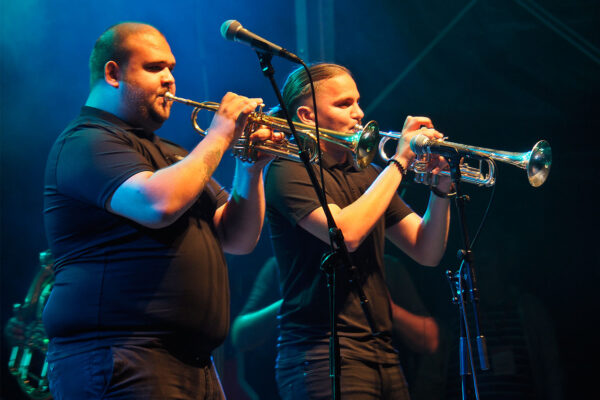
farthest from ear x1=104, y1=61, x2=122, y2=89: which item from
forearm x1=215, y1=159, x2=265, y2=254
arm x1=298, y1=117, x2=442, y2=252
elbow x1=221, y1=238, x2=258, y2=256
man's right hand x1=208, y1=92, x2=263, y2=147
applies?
arm x1=298, y1=117, x2=442, y2=252

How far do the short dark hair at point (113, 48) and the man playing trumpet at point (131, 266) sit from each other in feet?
0.82

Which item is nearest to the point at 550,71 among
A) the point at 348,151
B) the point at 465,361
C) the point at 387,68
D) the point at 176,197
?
the point at 387,68

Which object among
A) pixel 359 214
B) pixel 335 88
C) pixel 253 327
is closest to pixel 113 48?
pixel 335 88

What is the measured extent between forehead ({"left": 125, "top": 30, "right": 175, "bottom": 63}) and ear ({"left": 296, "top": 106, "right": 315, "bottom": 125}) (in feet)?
2.83

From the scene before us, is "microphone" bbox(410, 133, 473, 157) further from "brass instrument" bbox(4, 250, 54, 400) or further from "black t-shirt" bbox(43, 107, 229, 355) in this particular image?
"brass instrument" bbox(4, 250, 54, 400)

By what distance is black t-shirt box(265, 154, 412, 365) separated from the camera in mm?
2490

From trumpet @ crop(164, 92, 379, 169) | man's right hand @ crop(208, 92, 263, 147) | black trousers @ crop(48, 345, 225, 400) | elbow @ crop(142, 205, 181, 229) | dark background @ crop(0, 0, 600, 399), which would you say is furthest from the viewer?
dark background @ crop(0, 0, 600, 399)

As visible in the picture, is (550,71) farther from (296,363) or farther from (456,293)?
(296,363)

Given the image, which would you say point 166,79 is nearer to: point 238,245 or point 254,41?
point 254,41

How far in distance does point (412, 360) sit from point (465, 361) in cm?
180

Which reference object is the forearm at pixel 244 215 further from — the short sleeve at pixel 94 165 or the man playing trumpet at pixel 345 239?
the short sleeve at pixel 94 165

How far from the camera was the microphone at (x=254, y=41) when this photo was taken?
85.2 inches

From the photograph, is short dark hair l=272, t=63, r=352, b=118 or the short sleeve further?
short dark hair l=272, t=63, r=352, b=118

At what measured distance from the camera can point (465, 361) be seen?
2.61 m
